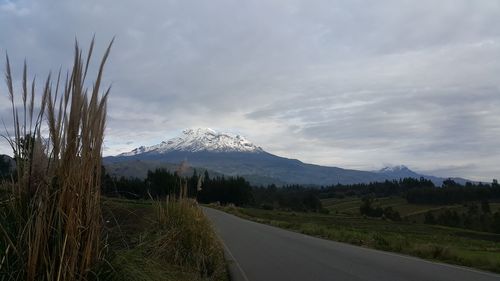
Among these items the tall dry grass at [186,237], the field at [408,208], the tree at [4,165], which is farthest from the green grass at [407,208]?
the tree at [4,165]

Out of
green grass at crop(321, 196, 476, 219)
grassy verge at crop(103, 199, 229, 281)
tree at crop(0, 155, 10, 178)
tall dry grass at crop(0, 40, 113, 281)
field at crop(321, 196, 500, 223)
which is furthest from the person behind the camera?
green grass at crop(321, 196, 476, 219)

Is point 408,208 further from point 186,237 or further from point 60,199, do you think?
point 60,199

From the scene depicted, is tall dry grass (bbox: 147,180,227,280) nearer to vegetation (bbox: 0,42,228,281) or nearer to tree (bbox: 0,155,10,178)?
tree (bbox: 0,155,10,178)

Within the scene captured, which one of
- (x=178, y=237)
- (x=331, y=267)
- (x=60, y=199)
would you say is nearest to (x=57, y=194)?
(x=60, y=199)

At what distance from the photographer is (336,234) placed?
89.6 feet

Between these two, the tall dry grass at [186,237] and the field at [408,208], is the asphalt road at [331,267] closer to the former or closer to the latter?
the tall dry grass at [186,237]

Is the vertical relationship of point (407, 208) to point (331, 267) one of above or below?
above

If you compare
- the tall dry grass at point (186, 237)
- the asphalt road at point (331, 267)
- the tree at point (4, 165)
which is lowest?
the asphalt road at point (331, 267)

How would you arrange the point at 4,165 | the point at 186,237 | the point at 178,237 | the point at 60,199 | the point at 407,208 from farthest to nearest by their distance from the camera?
1. the point at 407,208
2. the point at 186,237
3. the point at 178,237
4. the point at 4,165
5. the point at 60,199

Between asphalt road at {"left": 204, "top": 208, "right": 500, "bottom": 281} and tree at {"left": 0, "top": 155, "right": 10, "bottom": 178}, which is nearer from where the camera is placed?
tree at {"left": 0, "top": 155, "right": 10, "bottom": 178}

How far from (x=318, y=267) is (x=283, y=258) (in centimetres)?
243

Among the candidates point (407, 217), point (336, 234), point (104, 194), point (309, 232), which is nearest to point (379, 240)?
point (336, 234)

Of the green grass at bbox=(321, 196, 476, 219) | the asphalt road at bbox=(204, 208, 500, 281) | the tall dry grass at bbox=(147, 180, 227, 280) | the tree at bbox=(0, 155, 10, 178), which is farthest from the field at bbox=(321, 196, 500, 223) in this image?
the tree at bbox=(0, 155, 10, 178)

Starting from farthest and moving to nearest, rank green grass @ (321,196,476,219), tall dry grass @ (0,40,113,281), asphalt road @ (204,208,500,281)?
1. green grass @ (321,196,476,219)
2. asphalt road @ (204,208,500,281)
3. tall dry grass @ (0,40,113,281)
